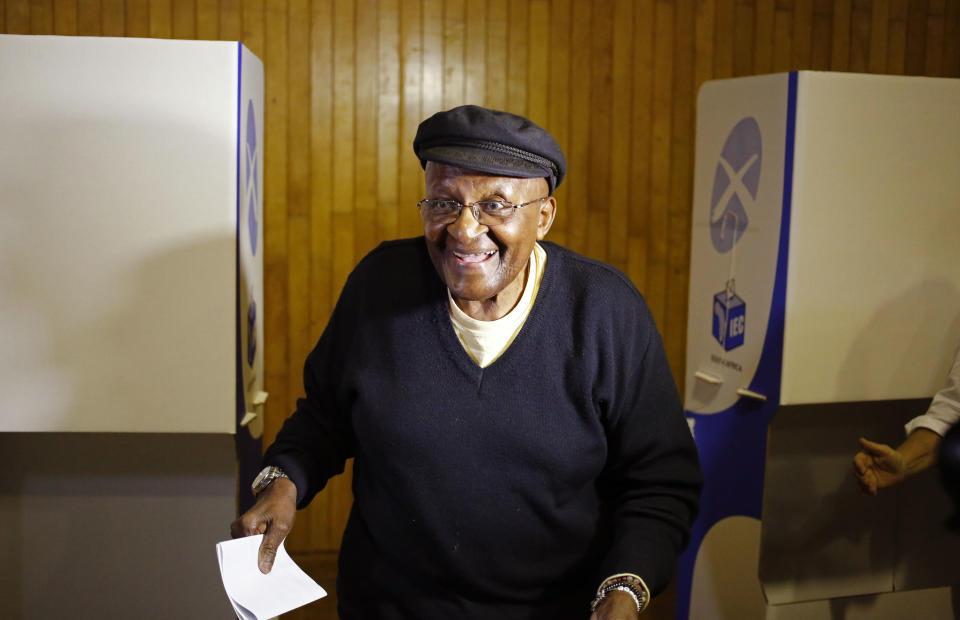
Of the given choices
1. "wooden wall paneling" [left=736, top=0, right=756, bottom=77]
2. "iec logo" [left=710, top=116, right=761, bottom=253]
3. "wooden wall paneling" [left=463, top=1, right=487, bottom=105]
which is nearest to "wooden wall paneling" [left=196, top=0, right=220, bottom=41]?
"wooden wall paneling" [left=463, top=1, right=487, bottom=105]

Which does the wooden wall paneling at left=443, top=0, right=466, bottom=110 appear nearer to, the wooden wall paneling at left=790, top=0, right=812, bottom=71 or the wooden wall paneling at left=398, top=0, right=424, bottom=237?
the wooden wall paneling at left=398, top=0, right=424, bottom=237

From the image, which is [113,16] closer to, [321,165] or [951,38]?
[321,165]

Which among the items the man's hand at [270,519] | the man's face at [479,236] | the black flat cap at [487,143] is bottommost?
the man's hand at [270,519]

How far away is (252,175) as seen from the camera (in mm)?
2062

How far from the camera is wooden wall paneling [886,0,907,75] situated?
11.9 feet

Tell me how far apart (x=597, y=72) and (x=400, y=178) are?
923 millimetres

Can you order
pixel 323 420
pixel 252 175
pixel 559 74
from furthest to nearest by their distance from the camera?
pixel 559 74, pixel 252 175, pixel 323 420

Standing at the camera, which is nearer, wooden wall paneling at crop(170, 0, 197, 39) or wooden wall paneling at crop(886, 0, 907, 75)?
wooden wall paneling at crop(170, 0, 197, 39)

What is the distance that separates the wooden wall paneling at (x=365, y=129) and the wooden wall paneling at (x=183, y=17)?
2.01 feet

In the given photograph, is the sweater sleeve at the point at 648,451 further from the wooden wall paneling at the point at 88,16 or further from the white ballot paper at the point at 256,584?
the wooden wall paneling at the point at 88,16

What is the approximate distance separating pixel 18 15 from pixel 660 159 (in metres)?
2.54

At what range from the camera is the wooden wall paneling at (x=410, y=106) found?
3.29m

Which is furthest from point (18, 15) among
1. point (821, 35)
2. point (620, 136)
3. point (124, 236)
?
point (821, 35)

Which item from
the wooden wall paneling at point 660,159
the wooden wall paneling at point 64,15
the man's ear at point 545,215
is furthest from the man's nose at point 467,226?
the wooden wall paneling at point 64,15
